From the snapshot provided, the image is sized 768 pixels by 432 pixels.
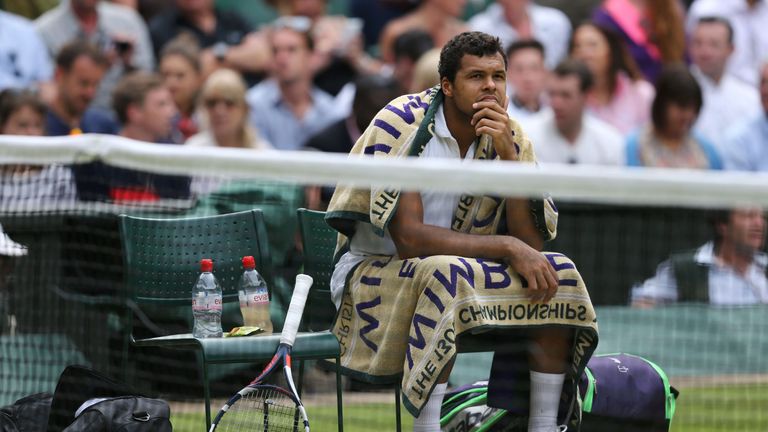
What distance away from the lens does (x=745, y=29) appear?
11047mm

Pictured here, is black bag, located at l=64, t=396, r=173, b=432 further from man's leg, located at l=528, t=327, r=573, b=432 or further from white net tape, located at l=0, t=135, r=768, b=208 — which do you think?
man's leg, located at l=528, t=327, r=573, b=432

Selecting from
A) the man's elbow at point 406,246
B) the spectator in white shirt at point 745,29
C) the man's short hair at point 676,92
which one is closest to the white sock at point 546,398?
the man's elbow at point 406,246

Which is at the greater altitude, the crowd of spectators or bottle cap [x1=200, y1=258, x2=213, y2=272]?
the crowd of spectators

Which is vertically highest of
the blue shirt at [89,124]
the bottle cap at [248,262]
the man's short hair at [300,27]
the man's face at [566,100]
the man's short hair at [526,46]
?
the man's short hair at [300,27]

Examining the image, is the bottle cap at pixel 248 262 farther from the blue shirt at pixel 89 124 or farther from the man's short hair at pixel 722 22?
the man's short hair at pixel 722 22

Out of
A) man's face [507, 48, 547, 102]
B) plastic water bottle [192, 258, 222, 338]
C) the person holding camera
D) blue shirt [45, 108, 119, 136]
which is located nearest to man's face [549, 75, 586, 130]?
man's face [507, 48, 547, 102]

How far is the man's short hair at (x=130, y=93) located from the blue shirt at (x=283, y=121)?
123 centimetres

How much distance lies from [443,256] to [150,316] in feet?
9.16

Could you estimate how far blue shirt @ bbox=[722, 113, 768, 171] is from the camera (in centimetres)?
986

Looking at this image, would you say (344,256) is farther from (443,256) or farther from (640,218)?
(640,218)

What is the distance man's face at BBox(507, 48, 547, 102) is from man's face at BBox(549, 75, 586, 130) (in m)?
0.52

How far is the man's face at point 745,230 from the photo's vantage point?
7300 millimetres

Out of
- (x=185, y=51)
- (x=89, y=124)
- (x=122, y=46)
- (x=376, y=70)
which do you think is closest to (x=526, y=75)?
(x=376, y=70)

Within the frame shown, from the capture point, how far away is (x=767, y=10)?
1108 cm
